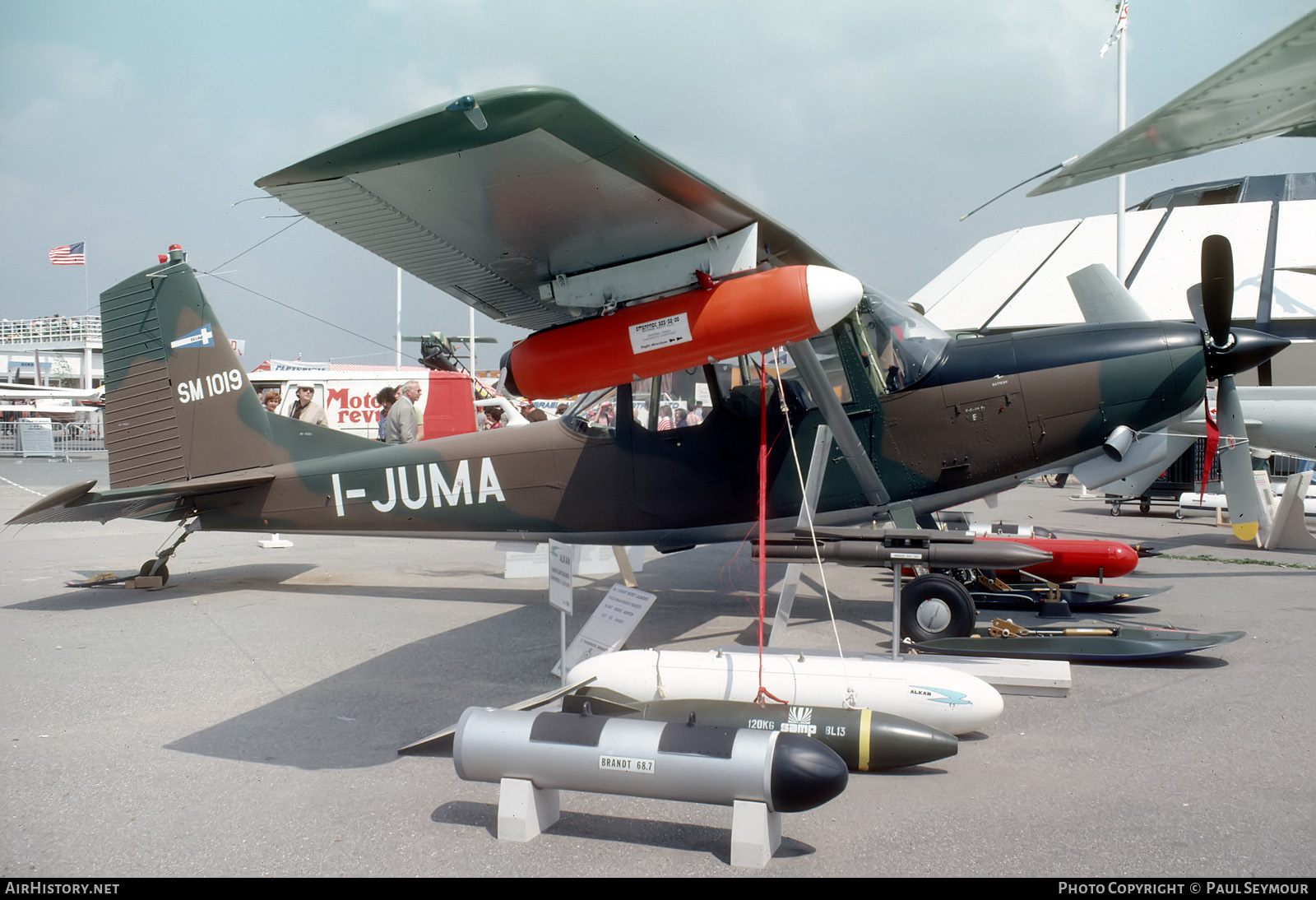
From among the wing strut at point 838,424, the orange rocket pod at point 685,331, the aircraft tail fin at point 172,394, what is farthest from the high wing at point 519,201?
the aircraft tail fin at point 172,394

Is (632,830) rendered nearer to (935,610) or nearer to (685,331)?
(685,331)

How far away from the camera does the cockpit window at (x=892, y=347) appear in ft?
20.1

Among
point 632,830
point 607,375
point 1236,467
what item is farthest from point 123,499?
point 1236,467

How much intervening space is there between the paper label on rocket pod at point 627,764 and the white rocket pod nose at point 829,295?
98.1 inches

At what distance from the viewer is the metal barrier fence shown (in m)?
29.6

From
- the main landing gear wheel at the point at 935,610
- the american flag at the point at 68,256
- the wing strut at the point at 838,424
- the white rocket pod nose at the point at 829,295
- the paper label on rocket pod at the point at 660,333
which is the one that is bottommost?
the main landing gear wheel at the point at 935,610

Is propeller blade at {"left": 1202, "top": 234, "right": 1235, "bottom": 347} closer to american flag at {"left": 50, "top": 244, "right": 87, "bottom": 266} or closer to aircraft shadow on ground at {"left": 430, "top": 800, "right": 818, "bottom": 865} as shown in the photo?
aircraft shadow on ground at {"left": 430, "top": 800, "right": 818, "bottom": 865}

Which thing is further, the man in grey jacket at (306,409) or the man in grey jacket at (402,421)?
the man in grey jacket at (306,409)

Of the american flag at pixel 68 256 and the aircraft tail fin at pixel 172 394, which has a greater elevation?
the american flag at pixel 68 256

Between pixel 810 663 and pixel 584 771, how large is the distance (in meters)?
1.67

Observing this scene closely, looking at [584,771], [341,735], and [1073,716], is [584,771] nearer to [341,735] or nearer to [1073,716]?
[341,735]

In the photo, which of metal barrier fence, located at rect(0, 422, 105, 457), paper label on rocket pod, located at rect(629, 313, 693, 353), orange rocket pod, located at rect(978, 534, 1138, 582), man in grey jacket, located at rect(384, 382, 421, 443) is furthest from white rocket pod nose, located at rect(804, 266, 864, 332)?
metal barrier fence, located at rect(0, 422, 105, 457)

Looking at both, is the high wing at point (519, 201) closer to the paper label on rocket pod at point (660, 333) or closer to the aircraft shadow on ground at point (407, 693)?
the paper label on rocket pod at point (660, 333)

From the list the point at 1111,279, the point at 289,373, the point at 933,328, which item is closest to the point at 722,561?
the point at 933,328
